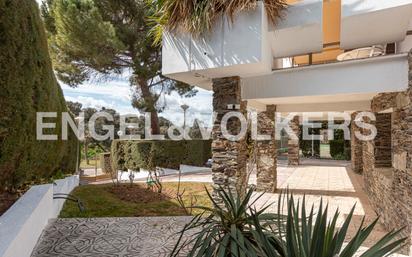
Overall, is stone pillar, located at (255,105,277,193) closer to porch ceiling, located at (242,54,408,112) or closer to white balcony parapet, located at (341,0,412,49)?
porch ceiling, located at (242,54,408,112)

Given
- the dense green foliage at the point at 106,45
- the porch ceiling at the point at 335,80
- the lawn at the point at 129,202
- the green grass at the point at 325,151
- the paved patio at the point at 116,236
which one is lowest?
the lawn at the point at 129,202

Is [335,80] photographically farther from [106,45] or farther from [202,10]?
[106,45]

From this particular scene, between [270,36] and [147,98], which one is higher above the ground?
[270,36]

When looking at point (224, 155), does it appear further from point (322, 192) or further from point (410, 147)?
point (322, 192)

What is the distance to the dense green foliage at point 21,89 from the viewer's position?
4277 mm

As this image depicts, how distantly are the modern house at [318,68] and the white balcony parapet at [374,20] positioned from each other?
18 millimetres

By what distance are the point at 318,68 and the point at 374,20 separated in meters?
1.62

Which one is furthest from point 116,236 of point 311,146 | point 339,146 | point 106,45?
point 311,146

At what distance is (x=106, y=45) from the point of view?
51.1 feet

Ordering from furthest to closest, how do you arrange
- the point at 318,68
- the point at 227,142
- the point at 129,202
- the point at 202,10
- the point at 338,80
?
the point at 129,202 < the point at 227,142 < the point at 318,68 < the point at 338,80 < the point at 202,10

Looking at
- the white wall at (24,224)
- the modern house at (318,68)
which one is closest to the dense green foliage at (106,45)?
the modern house at (318,68)

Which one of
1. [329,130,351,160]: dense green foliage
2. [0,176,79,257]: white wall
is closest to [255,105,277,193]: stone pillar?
[0,176,79,257]: white wall

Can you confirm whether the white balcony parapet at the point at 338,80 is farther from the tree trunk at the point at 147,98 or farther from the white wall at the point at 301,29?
the tree trunk at the point at 147,98

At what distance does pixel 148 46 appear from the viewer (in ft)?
57.2
